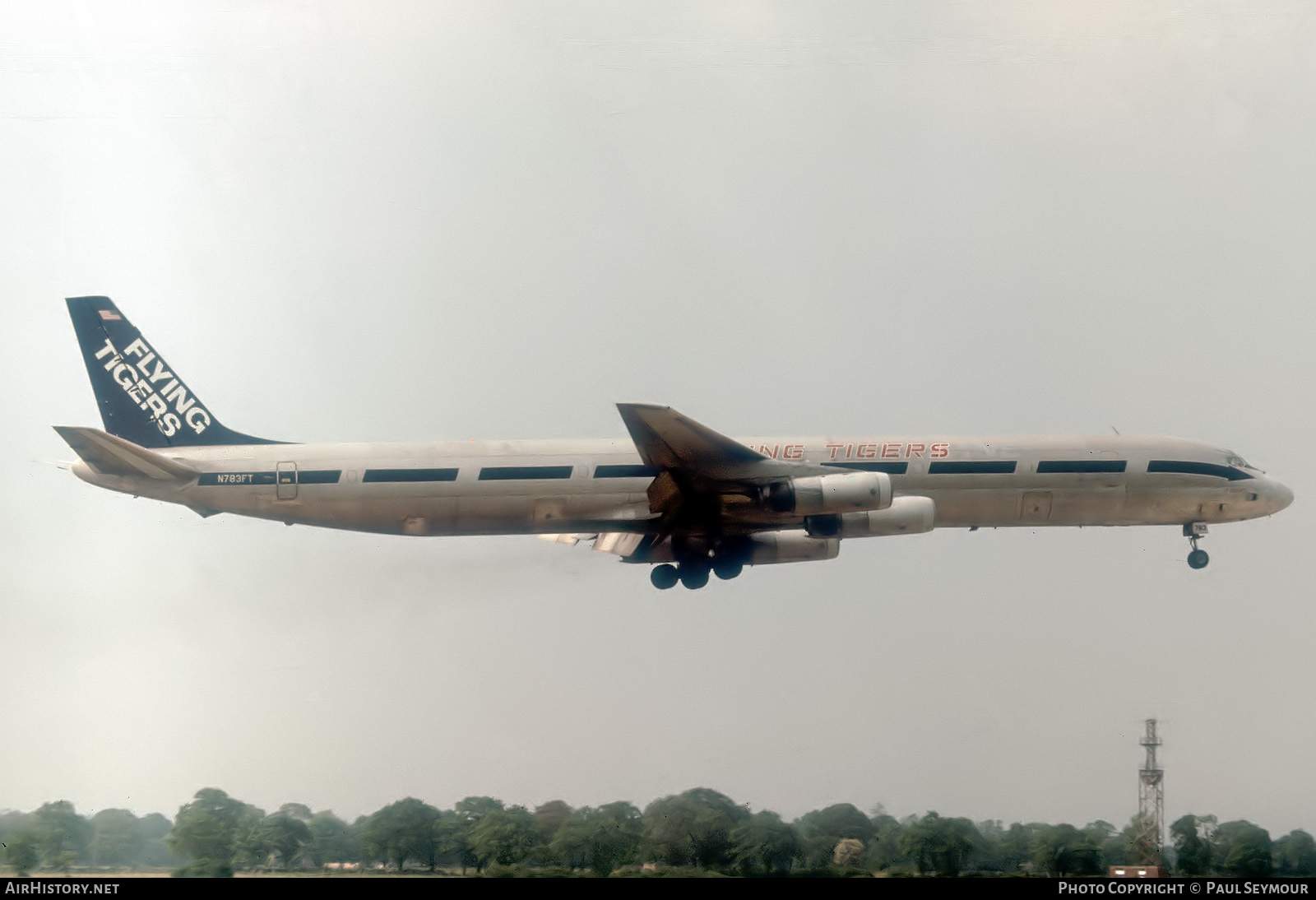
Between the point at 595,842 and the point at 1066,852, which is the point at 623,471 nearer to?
the point at 595,842

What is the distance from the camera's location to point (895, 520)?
45875 millimetres

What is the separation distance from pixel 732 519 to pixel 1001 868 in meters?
12.1

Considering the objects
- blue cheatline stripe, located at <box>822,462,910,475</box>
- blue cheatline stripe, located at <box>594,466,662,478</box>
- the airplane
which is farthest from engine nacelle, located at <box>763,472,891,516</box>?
blue cheatline stripe, located at <box>594,466,662,478</box>

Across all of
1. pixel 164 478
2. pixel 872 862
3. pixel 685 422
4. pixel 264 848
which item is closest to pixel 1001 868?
pixel 872 862

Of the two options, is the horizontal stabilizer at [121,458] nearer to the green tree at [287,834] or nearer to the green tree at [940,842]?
the green tree at [287,834]

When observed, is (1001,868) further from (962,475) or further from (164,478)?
(164,478)

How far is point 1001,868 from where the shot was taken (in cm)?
4462

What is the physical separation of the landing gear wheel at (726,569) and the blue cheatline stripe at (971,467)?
620 centimetres

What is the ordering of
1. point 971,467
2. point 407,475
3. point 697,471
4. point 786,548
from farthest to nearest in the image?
point 786,548 < point 971,467 < point 407,475 < point 697,471

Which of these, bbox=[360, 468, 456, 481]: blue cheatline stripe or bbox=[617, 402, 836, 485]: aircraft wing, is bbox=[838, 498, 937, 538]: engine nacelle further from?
bbox=[360, 468, 456, 481]: blue cheatline stripe

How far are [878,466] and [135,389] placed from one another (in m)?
22.5

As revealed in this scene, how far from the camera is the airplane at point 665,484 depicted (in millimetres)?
44281

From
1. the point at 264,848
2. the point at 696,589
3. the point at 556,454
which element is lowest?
the point at 264,848

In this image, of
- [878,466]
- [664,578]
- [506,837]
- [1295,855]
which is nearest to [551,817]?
[506,837]
